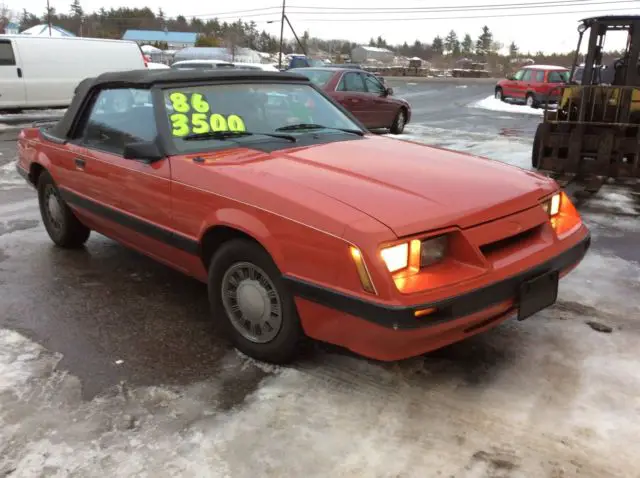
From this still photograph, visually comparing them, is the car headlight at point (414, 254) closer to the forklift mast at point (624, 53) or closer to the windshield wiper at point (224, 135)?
the windshield wiper at point (224, 135)

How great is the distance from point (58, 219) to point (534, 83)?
2191cm

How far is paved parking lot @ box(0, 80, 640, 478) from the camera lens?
7.79 ft

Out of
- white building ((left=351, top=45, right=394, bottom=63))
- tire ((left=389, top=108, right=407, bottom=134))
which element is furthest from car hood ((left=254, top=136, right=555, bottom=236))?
white building ((left=351, top=45, right=394, bottom=63))

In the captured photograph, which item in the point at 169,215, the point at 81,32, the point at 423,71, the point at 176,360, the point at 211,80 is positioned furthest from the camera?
the point at 81,32

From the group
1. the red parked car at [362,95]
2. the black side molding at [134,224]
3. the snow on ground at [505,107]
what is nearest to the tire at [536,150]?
the red parked car at [362,95]

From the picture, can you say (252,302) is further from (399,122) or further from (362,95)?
(399,122)

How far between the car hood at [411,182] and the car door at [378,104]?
9.59 m

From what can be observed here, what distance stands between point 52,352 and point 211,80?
1953 mm

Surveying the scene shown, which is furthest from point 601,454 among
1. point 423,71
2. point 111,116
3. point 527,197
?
point 423,71

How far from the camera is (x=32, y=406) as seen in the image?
2.76 meters

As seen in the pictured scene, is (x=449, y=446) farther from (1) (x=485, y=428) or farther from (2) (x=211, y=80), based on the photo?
(2) (x=211, y=80)

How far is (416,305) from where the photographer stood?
7.97ft

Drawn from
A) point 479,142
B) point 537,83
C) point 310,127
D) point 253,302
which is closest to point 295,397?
point 253,302

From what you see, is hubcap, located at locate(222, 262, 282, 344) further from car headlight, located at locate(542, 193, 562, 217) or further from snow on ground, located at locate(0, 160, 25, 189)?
snow on ground, located at locate(0, 160, 25, 189)
